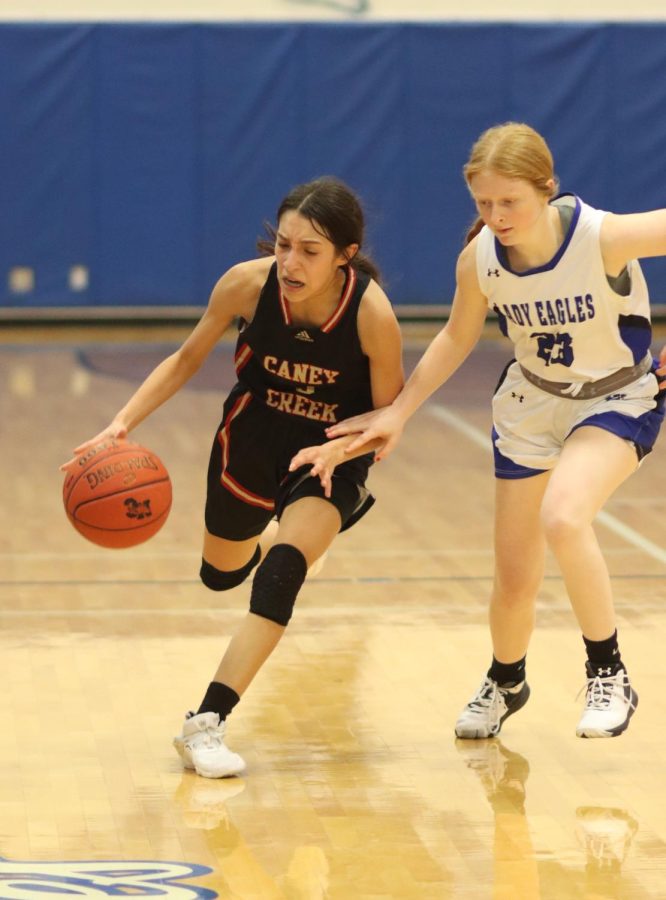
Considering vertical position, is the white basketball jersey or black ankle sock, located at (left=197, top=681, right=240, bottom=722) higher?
the white basketball jersey

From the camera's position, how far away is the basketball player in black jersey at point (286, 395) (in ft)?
14.1

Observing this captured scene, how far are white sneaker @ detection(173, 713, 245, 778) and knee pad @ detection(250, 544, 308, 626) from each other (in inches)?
11.6

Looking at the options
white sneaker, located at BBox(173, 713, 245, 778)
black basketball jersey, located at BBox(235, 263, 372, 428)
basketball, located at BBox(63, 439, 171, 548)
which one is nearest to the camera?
white sneaker, located at BBox(173, 713, 245, 778)

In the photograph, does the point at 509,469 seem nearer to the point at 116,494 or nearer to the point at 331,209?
the point at 331,209

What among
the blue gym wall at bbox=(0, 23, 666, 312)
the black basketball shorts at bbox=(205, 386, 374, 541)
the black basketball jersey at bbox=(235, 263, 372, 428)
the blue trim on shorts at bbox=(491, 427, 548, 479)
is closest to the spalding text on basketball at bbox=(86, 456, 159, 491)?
the black basketball shorts at bbox=(205, 386, 374, 541)

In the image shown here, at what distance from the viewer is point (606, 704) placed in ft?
13.5

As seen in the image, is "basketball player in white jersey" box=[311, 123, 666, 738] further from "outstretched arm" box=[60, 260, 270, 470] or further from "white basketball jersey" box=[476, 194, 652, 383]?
"outstretched arm" box=[60, 260, 270, 470]

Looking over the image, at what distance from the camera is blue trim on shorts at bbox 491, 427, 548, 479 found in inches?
170

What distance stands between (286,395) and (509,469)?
676mm

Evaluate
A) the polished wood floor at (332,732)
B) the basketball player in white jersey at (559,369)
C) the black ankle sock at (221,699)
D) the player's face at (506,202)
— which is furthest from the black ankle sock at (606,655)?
the player's face at (506,202)

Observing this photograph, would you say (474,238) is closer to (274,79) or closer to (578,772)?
(578,772)

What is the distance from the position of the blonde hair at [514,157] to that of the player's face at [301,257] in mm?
439

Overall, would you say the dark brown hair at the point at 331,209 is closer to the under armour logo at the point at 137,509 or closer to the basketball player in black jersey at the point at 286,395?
the basketball player in black jersey at the point at 286,395

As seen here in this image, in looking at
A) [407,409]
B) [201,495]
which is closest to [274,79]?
[201,495]
